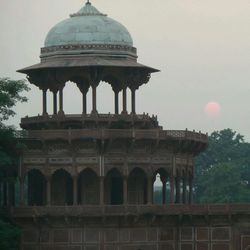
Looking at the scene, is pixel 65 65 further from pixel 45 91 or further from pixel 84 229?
pixel 84 229

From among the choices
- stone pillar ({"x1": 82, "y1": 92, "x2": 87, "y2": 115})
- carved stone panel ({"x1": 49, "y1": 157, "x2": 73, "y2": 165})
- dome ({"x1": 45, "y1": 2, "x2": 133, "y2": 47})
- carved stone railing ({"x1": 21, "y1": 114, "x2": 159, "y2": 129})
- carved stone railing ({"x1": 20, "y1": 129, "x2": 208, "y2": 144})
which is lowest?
carved stone panel ({"x1": 49, "y1": 157, "x2": 73, "y2": 165})

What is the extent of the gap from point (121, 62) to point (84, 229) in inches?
392

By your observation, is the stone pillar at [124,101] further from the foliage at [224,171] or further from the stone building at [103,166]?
the foliage at [224,171]

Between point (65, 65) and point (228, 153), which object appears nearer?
point (65, 65)

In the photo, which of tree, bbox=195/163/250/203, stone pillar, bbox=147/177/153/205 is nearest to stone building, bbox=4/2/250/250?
stone pillar, bbox=147/177/153/205

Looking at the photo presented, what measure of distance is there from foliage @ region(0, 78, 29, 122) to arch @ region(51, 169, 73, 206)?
6.58 metres

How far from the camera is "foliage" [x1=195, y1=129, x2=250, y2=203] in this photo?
483 ft

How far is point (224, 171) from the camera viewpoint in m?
148

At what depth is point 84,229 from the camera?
3853 inches

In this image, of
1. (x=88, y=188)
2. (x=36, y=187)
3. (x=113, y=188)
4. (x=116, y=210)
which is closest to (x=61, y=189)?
(x=88, y=188)

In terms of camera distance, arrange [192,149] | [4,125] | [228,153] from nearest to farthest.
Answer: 1. [4,125]
2. [192,149]
3. [228,153]

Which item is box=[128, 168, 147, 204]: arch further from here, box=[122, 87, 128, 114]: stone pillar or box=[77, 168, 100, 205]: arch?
box=[122, 87, 128, 114]: stone pillar

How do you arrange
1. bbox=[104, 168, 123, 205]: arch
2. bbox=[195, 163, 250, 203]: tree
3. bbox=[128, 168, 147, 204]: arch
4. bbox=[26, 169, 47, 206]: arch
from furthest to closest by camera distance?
bbox=[195, 163, 250, 203]: tree → bbox=[26, 169, 47, 206]: arch → bbox=[128, 168, 147, 204]: arch → bbox=[104, 168, 123, 205]: arch

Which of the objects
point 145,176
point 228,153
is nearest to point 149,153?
point 145,176
